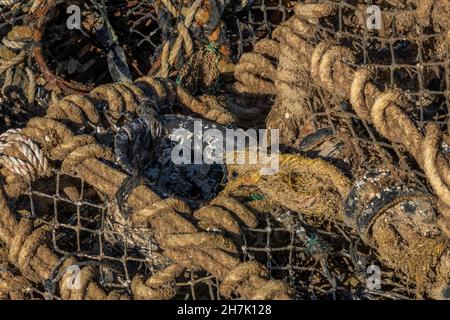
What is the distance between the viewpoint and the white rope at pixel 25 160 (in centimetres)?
181

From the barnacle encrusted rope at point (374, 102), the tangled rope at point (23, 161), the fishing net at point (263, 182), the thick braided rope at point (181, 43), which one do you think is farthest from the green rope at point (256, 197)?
the thick braided rope at point (181, 43)

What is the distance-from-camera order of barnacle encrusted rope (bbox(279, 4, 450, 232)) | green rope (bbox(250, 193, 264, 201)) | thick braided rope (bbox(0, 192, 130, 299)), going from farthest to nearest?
green rope (bbox(250, 193, 264, 201))
thick braided rope (bbox(0, 192, 130, 299))
barnacle encrusted rope (bbox(279, 4, 450, 232))

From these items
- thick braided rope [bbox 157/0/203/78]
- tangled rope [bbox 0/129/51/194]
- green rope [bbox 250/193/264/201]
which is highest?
thick braided rope [bbox 157/0/203/78]

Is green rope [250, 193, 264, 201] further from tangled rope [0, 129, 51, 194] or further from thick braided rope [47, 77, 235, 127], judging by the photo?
tangled rope [0, 129, 51, 194]

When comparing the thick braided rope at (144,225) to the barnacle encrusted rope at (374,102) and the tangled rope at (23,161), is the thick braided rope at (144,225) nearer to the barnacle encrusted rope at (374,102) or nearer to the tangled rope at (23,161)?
the tangled rope at (23,161)

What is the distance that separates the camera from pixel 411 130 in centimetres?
163

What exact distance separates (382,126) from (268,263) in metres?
0.37

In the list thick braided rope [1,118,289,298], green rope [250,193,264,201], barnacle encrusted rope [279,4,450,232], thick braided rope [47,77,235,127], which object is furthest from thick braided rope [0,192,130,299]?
barnacle encrusted rope [279,4,450,232]

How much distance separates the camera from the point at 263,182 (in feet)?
5.96

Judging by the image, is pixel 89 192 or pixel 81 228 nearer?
pixel 81 228

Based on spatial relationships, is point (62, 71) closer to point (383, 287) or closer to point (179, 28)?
point (179, 28)

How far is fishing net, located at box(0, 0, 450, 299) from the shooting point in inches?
65.6

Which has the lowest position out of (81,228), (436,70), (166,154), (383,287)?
(383,287)

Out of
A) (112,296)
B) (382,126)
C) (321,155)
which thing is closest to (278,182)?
(321,155)
